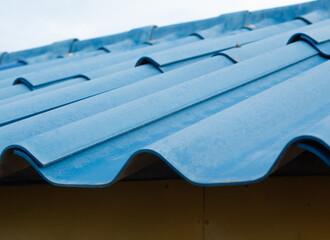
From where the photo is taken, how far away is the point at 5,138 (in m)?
2.08

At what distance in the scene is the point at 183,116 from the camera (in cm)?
206

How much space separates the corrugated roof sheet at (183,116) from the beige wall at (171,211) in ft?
1.03

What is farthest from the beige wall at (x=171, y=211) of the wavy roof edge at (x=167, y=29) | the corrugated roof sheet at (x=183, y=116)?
the wavy roof edge at (x=167, y=29)

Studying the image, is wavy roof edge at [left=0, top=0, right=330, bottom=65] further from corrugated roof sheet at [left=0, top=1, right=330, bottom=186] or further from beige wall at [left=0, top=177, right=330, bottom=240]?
beige wall at [left=0, top=177, right=330, bottom=240]

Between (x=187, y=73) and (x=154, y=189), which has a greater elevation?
(x=187, y=73)

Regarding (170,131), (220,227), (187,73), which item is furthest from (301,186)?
(187,73)

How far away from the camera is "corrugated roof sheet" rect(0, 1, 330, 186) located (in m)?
1.46

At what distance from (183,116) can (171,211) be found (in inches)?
15.4

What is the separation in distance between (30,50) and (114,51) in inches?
54.3

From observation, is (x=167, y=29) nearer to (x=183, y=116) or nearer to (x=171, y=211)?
(x=183, y=116)

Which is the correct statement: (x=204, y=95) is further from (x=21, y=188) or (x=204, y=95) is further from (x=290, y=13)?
(x=290, y=13)

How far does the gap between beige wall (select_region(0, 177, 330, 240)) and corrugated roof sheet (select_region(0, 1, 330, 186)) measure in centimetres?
31

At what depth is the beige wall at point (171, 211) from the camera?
184 cm

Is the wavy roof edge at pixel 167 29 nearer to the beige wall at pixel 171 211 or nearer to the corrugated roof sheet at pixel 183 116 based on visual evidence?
the corrugated roof sheet at pixel 183 116
